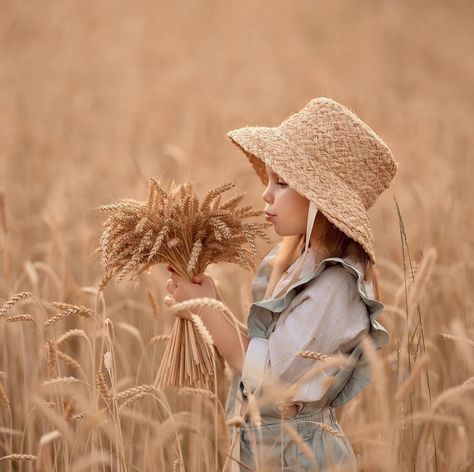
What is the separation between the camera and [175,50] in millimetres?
8117

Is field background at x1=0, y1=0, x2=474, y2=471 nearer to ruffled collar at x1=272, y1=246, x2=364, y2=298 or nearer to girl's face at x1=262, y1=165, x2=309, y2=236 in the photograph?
ruffled collar at x1=272, y1=246, x2=364, y2=298

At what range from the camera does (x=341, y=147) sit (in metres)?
1.75

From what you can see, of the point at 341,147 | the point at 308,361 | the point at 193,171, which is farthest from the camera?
the point at 193,171

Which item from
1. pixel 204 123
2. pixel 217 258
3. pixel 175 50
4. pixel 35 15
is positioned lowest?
pixel 217 258

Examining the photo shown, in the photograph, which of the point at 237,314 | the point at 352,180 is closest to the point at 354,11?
the point at 237,314

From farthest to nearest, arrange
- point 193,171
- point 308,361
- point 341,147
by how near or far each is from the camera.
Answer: point 193,171 → point 341,147 → point 308,361

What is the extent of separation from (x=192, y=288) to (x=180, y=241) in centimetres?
13

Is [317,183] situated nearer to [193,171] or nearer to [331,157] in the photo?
[331,157]

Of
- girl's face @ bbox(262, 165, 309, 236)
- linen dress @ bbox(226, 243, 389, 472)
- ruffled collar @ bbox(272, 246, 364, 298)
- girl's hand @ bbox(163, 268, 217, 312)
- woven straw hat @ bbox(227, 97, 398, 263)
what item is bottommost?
linen dress @ bbox(226, 243, 389, 472)

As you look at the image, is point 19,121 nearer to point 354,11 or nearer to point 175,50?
point 175,50

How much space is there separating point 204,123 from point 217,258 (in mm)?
3850

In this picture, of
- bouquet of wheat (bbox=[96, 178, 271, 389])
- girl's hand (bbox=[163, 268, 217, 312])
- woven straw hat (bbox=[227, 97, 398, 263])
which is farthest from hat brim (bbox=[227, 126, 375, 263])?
girl's hand (bbox=[163, 268, 217, 312])

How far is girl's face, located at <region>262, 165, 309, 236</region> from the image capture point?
176cm

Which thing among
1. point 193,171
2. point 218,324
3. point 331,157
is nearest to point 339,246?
point 331,157
